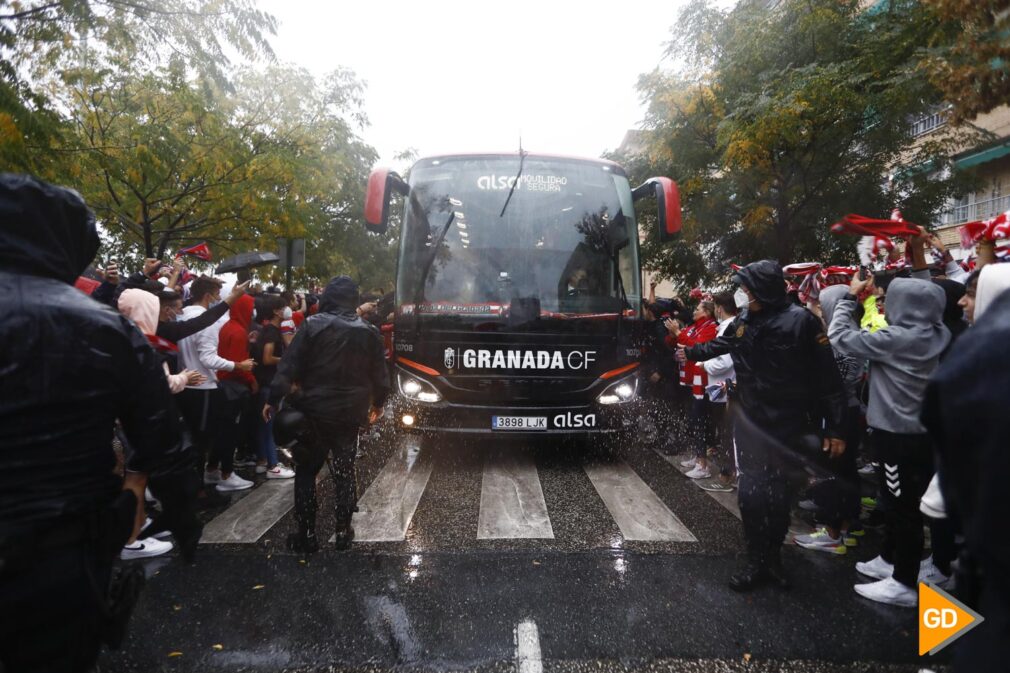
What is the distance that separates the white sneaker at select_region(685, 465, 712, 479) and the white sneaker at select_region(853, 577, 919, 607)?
9.05 feet

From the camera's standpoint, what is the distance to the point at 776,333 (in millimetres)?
3801

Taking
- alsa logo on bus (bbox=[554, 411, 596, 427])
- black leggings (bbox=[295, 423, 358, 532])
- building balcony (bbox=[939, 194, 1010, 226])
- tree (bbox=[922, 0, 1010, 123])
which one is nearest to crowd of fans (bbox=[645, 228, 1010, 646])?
alsa logo on bus (bbox=[554, 411, 596, 427])

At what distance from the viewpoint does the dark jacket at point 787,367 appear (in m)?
3.78

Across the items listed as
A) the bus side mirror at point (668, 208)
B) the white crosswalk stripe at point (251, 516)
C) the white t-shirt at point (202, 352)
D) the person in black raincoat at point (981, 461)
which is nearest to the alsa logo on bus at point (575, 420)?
the bus side mirror at point (668, 208)

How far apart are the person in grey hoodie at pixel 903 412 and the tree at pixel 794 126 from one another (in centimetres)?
745

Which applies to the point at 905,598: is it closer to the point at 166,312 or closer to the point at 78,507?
the point at 78,507

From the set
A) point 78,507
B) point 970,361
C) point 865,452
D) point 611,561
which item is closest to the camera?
point 970,361

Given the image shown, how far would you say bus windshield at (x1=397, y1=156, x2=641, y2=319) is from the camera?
6.64 m

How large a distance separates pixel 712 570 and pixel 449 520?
1.99 meters

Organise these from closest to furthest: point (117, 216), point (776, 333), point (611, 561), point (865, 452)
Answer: point (776, 333) → point (611, 561) → point (865, 452) → point (117, 216)

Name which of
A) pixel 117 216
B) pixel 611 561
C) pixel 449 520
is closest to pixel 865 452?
pixel 611 561

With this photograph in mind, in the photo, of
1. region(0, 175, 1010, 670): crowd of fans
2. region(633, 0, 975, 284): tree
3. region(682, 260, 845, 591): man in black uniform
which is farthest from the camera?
region(633, 0, 975, 284): tree

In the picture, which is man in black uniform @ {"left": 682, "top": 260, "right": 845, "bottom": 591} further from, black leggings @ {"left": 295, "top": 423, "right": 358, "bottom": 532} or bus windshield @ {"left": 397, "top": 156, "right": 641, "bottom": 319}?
bus windshield @ {"left": 397, "top": 156, "right": 641, "bottom": 319}

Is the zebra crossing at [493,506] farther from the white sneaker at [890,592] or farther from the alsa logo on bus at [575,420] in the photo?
the white sneaker at [890,592]
